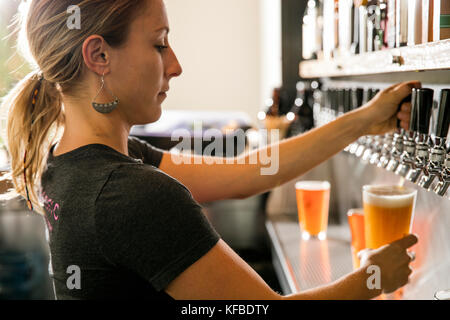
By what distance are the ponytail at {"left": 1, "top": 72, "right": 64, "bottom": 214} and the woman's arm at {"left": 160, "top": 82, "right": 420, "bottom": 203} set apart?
34cm

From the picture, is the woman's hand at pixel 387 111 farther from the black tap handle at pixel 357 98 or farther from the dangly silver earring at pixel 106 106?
the dangly silver earring at pixel 106 106

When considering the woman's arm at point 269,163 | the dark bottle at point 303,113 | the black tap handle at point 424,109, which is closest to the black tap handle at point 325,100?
the dark bottle at point 303,113

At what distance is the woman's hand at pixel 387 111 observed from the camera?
3.37 ft

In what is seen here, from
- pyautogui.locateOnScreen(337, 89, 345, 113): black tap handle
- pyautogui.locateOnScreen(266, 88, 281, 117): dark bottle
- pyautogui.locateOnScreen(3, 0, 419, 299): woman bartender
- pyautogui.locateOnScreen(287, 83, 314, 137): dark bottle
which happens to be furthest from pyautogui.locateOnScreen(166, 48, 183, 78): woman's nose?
pyautogui.locateOnScreen(266, 88, 281, 117): dark bottle

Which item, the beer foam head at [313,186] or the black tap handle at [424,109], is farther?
the beer foam head at [313,186]

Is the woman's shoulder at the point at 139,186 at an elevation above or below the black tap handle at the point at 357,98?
below

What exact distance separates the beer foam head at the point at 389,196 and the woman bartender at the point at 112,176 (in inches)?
4.4

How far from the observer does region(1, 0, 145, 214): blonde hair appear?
28.9 inches

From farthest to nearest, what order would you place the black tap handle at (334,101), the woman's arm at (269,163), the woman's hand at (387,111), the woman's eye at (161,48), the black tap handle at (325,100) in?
the black tap handle at (325,100) < the black tap handle at (334,101) < the woman's arm at (269,163) < the woman's hand at (387,111) < the woman's eye at (161,48)

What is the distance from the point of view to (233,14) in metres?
2.88

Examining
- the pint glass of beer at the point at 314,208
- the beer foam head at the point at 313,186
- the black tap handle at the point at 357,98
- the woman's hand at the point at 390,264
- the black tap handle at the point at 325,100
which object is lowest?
the pint glass of beer at the point at 314,208

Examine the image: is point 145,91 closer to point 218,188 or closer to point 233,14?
point 218,188

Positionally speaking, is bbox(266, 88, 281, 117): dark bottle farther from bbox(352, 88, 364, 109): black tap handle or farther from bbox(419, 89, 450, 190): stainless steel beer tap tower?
bbox(419, 89, 450, 190): stainless steel beer tap tower
